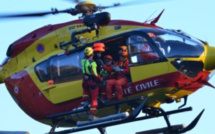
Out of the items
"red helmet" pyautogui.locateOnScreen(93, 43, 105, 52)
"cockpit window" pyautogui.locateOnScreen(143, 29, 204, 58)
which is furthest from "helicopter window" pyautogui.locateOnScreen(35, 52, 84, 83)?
"cockpit window" pyautogui.locateOnScreen(143, 29, 204, 58)

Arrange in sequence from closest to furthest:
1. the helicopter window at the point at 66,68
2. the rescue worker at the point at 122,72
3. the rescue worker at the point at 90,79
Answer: the rescue worker at the point at 122,72 → the rescue worker at the point at 90,79 → the helicopter window at the point at 66,68

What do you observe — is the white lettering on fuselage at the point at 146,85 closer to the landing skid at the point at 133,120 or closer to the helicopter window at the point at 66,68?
the landing skid at the point at 133,120

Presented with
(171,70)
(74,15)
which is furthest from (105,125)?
A: (74,15)

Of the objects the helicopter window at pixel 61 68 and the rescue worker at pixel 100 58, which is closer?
the rescue worker at pixel 100 58

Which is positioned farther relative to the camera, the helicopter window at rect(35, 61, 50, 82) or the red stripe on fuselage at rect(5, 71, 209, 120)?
the helicopter window at rect(35, 61, 50, 82)

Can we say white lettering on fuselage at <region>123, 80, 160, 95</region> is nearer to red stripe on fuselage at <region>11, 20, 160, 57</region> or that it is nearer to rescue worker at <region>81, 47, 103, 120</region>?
rescue worker at <region>81, 47, 103, 120</region>

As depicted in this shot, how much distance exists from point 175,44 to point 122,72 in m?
1.28

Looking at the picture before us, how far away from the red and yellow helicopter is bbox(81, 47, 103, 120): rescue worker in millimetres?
230

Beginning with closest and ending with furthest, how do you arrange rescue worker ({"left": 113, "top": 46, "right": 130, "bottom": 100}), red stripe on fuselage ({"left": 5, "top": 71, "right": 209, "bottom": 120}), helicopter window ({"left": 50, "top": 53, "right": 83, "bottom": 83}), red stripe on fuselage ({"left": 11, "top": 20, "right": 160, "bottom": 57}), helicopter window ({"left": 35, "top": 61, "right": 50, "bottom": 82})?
red stripe on fuselage ({"left": 5, "top": 71, "right": 209, "bottom": 120}) → rescue worker ({"left": 113, "top": 46, "right": 130, "bottom": 100}) → helicopter window ({"left": 50, "top": 53, "right": 83, "bottom": 83}) → helicopter window ({"left": 35, "top": 61, "right": 50, "bottom": 82}) → red stripe on fuselage ({"left": 11, "top": 20, "right": 160, "bottom": 57})

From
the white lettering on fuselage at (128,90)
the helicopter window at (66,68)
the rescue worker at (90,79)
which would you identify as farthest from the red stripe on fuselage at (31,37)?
the white lettering on fuselage at (128,90)

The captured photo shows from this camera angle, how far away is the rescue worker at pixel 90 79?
14.8 metres

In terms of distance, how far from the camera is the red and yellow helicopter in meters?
14.4

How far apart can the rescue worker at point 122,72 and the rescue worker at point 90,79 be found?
0.46 metres

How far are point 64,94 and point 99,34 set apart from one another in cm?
157
